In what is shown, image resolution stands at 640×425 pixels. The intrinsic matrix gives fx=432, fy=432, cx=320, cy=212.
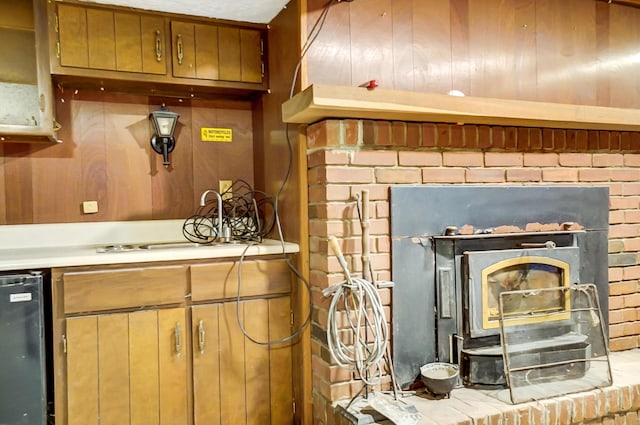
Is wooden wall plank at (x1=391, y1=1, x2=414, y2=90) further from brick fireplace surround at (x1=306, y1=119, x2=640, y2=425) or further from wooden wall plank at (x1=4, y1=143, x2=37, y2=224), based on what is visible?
wooden wall plank at (x1=4, y1=143, x2=37, y2=224)

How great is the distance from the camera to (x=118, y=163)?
2.38m

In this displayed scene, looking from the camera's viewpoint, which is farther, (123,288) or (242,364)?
(242,364)

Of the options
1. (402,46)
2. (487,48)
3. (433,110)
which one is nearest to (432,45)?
(402,46)

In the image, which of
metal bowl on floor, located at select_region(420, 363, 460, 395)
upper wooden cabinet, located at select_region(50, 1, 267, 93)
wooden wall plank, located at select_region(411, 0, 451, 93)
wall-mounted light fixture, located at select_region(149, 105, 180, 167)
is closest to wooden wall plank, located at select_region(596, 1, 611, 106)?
wooden wall plank, located at select_region(411, 0, 451, 93)

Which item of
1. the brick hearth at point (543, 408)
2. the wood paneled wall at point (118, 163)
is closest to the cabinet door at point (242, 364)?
the brick hearth at point (543, 408)

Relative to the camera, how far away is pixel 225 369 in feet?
6.30

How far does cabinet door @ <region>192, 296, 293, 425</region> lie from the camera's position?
6.18ft

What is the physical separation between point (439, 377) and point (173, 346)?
115cm

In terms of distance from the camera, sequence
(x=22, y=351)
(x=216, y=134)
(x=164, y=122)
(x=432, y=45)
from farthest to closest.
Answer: (x=216, y=134)
(x=164, y=122)
(x=432, y=45)
(x=22, y=351)

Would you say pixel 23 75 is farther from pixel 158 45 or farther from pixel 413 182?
pixel 413 182

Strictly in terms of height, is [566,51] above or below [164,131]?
above

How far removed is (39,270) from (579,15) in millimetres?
2854

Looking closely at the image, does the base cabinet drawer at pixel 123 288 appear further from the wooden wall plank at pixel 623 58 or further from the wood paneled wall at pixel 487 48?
the wooden wall plank at pixel 623 58

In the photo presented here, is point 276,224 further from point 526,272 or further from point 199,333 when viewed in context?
point 526,272
